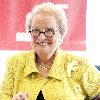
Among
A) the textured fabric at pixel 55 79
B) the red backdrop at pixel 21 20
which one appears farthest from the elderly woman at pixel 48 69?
the red backdrop at pixel 21 20

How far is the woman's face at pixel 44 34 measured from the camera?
1.71 metres

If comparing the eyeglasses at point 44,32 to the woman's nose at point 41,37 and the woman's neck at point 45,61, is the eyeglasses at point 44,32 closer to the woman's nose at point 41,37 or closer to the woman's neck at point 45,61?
the woman's nose at point 41,37

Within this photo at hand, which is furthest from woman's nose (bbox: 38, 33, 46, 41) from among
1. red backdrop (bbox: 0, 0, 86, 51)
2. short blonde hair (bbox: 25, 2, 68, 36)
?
red backdrop (bbox: 0, 0, 86, 51)

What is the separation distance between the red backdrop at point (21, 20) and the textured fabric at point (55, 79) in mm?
749

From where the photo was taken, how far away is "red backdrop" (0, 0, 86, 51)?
2568 millimetres

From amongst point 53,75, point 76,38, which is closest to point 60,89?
point 53,75

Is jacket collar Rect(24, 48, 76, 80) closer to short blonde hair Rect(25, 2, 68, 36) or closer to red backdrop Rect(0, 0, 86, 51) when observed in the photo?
short blonde hair Rect(25, 2, 68, 36)

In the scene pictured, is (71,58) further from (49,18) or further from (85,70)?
(49,18)

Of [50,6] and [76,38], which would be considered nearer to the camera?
[50,6]

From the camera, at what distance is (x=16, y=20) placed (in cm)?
258

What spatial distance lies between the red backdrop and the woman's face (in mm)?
838

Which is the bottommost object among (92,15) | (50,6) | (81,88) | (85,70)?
(81,88)

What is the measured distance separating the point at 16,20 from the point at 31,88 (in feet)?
3.17

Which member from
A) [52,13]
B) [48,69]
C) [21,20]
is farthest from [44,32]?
[21,20]
